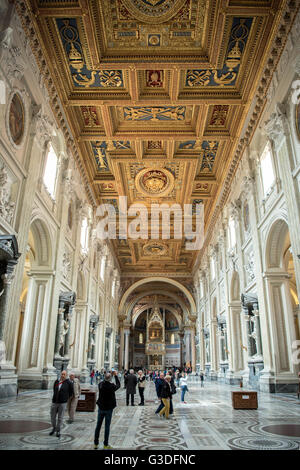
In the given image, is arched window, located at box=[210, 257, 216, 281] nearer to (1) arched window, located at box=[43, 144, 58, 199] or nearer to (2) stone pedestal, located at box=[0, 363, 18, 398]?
(1) arched window, located at box=[43, 144, 58, 199]

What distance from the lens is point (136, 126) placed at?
50.6 ft

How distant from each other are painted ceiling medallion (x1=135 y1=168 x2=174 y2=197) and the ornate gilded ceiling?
88mm

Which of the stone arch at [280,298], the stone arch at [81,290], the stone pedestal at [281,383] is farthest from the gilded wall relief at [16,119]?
the stone pedestal at [281,383]

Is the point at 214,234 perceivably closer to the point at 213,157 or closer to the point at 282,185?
the point at 213,157

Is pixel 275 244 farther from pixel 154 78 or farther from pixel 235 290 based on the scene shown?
pixel 154 78

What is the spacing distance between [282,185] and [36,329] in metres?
9.42

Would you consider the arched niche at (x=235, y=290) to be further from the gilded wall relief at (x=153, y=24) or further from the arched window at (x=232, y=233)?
the gilded wall relief at (x=153, y=24)

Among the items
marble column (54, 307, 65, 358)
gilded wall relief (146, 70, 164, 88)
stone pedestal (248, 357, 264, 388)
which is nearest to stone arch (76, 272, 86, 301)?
marble column (54, 307, 65, 358)

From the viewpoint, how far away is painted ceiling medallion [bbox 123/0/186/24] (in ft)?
33.7

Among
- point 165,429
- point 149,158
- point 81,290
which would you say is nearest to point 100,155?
point 149,158

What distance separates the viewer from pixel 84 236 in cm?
1852
